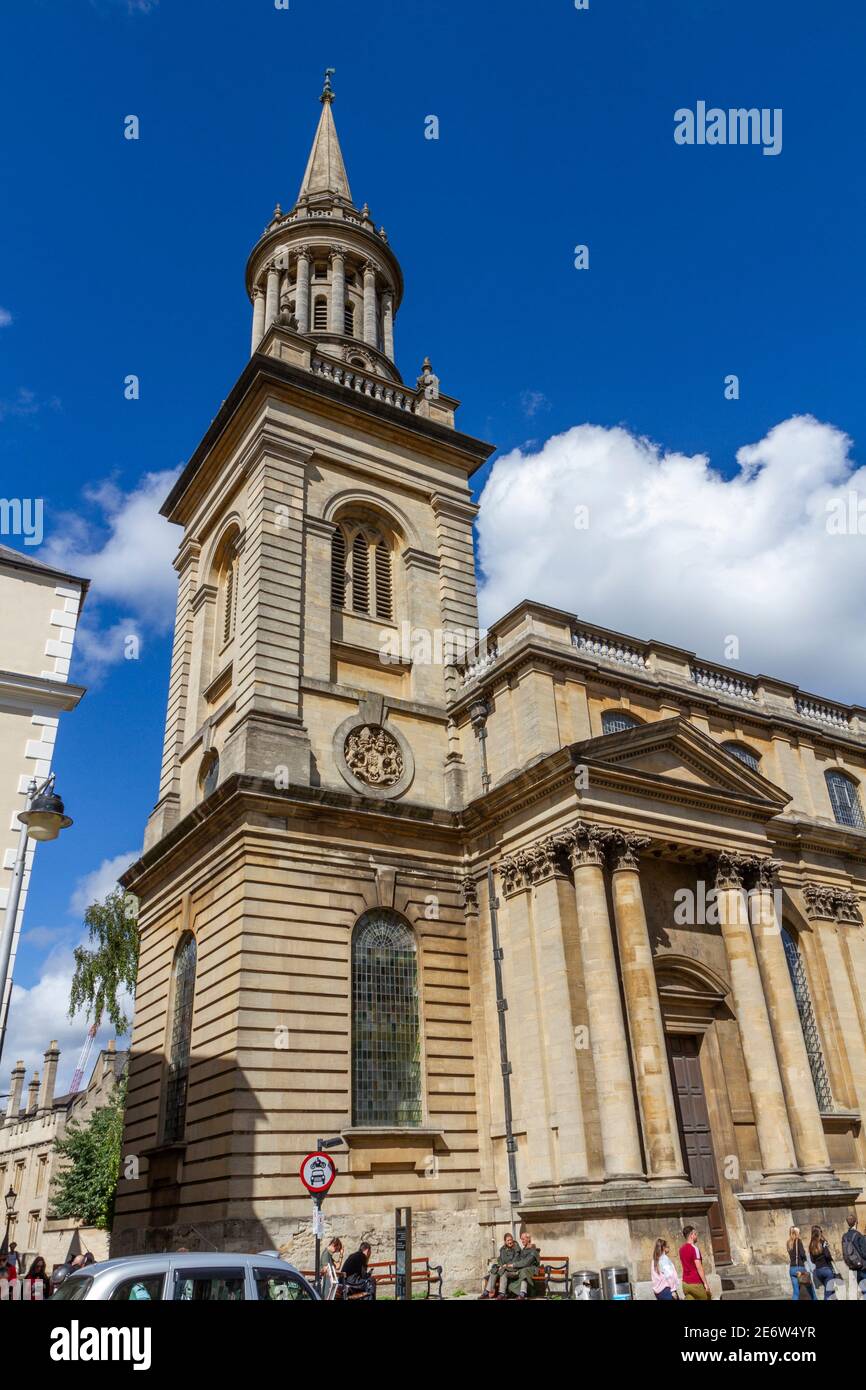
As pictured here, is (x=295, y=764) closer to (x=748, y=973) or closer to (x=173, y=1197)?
(x=173, y=1197)

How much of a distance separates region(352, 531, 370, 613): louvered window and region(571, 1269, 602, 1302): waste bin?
17101mm

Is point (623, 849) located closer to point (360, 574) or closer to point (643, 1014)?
point (643, 1014)

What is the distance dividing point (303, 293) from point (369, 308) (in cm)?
252

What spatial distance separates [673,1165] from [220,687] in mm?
16597

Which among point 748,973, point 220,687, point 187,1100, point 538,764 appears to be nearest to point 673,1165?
point 748,973

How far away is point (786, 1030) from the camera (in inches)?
946

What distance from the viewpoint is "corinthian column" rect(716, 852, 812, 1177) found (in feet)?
73.3

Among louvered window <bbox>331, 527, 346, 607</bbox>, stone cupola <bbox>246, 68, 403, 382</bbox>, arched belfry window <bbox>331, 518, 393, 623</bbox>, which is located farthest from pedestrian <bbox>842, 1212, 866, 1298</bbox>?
stone cupola <bbox>246, 68, 403, 382</bbox>

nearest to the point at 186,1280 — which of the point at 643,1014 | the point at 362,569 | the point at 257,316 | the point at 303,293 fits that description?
the point at 643,1014

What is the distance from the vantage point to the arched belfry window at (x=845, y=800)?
1225 inches

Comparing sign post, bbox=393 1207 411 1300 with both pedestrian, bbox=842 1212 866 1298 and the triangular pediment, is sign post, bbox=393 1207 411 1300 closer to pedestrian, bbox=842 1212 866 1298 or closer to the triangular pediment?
pedestrian, bbox=842 1212 866 1298

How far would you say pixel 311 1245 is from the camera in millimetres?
19688
